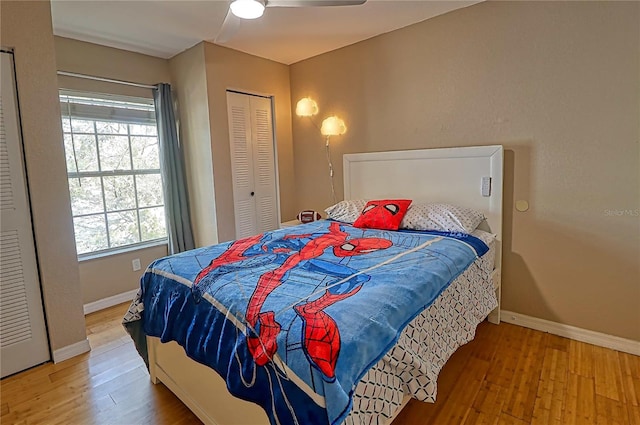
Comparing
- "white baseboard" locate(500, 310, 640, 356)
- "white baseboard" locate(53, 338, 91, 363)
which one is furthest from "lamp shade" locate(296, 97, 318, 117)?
"white baseboard" locate(53, 338, 91, 363)

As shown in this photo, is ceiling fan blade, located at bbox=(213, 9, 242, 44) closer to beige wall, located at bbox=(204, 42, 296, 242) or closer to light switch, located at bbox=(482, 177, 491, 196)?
beige wall, located at bbox=(204, 42, 296, 242)

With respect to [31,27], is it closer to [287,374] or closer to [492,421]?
[287,374]

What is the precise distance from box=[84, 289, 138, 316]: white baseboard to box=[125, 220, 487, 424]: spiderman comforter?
147 cm

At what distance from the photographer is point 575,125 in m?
2.21

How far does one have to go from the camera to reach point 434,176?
2816mm

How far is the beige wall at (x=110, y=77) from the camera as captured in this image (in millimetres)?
2931

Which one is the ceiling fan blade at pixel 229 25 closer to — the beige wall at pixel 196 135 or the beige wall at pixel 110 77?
the beige wall at pixel 196 135

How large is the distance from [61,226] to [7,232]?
0.27m

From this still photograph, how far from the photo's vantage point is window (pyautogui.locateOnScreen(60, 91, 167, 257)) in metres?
3.03

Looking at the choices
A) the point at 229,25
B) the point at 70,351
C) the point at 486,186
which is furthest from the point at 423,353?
the point at 70,351

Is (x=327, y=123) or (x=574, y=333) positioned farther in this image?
(x=327, y=123)

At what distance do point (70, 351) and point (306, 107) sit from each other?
2910 mm

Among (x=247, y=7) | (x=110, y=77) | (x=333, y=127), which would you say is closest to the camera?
(x=247, y=7)

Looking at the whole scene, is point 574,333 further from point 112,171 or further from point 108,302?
point 112,171
